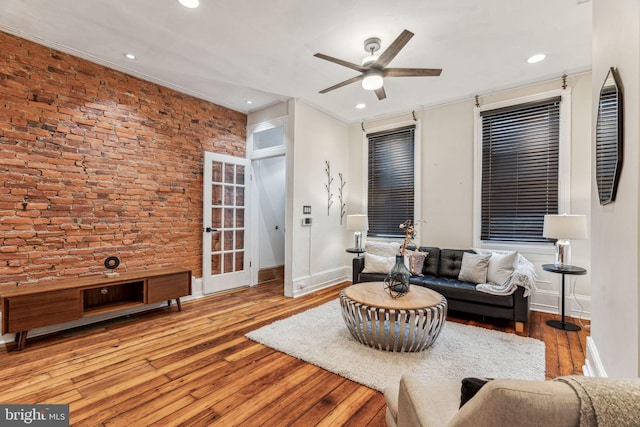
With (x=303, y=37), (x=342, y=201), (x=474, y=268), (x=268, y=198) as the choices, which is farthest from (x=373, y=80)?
(x=268, y=198)

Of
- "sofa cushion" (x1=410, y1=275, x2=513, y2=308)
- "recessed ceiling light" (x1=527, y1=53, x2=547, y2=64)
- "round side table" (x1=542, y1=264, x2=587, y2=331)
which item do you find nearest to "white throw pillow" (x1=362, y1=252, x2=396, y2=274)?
"sofa cushion" (x1=410, y1=275, x2=513, y2=308)

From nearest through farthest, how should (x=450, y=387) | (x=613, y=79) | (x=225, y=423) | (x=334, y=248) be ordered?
1. (x=450, y=387)
2. (x=613, y=79)
3. (x=225, y=423)
4. (x=334, y=248)

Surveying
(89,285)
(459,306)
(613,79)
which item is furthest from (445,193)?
(89,285)

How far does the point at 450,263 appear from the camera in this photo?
3977mm

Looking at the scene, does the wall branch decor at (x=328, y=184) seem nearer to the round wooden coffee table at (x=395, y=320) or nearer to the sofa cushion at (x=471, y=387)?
the round wooden coffee table at (x=395, y=320)

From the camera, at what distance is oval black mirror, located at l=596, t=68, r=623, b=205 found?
1383 mm

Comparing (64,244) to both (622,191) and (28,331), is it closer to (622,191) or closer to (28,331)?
(28,331)

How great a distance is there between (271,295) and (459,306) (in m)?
2.64

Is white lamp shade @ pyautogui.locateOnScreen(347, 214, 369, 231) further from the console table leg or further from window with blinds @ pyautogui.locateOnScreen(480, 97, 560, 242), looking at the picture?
the console table leg

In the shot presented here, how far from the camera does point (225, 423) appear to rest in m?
1.71

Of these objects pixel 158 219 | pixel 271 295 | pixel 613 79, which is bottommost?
pixel 271 295

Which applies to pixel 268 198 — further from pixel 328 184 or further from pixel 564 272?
pixel 564 272

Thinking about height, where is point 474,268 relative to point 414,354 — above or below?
above

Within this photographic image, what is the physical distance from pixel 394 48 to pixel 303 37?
0.98 m
